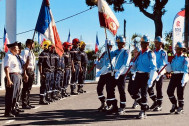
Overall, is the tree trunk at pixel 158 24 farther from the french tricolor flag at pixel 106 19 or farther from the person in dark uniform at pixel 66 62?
the french tricolor flag at pixel 106 19

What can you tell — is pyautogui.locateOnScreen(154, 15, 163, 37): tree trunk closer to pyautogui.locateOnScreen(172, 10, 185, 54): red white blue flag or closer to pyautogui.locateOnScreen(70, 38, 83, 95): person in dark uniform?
pyautogui.locateOnScreen(172, 10, 185, 54): red white blue flag

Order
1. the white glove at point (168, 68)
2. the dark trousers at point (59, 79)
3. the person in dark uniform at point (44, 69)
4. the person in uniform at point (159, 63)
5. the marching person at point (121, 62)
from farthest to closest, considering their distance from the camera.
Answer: the dark trousers at point (59, 79) → the person in dark uniform at point (44, 69) → the person in uniform at point (159, 63) → the white glove at point (168, 68) → the marching person at point (121, 62)

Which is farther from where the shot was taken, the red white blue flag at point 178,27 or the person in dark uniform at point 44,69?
the red white blue flag at point 178,27

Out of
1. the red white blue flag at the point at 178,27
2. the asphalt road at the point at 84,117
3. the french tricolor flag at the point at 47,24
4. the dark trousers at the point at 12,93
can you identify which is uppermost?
the red white blue flag at the point at 178,27

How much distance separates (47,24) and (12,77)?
1.88 metres

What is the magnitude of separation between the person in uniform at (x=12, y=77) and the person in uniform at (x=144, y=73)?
283 cm

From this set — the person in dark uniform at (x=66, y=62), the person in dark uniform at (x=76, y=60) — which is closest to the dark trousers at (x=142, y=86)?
the person in dark uniform at (x=66, y=62)

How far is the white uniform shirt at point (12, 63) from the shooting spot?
27.2ft

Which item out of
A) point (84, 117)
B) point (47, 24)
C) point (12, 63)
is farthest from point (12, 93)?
point (47, 24)

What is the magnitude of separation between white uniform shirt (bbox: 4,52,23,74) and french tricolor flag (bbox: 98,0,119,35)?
2.47 meters

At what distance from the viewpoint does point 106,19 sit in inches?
375

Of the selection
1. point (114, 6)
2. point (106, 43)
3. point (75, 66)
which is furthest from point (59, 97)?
point (114, 6)

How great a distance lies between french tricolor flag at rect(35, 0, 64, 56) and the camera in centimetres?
952

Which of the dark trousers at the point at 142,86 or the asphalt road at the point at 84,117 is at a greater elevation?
the dark trousers at the point at 142,86
